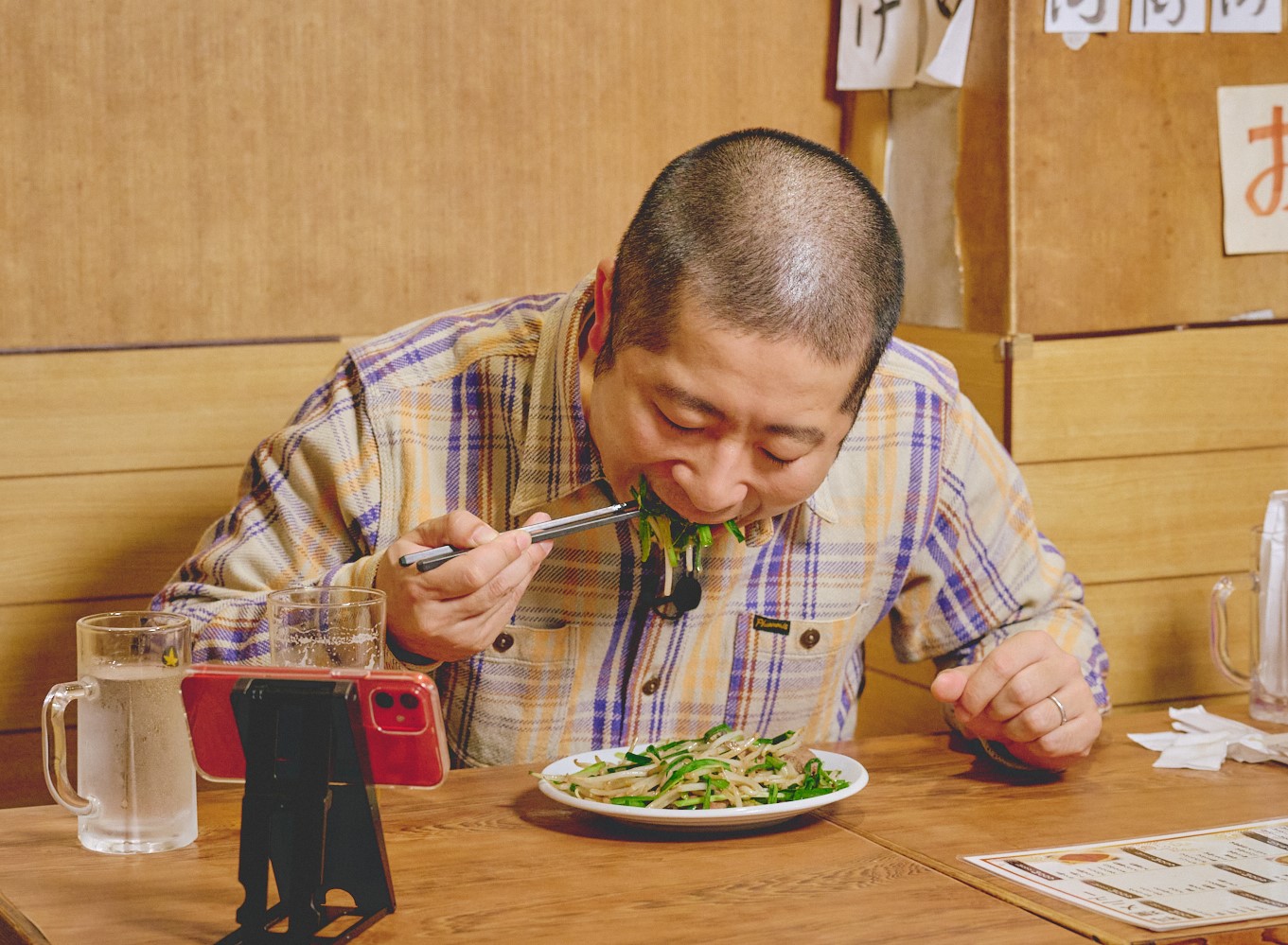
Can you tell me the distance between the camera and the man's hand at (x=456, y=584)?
1600 mm

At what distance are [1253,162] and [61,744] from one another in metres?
2.32

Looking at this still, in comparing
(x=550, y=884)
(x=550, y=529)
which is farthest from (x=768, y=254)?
(x=550, y=884)

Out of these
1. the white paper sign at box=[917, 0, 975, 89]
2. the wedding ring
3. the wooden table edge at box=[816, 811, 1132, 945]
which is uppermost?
the white paper sign at box=[917, 0, 975, 89]

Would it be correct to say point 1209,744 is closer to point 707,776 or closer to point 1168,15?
point 707,776

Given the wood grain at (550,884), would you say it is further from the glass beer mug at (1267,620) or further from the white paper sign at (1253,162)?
the white paper sign at (1253,162)

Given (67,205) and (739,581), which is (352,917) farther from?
(67,205)

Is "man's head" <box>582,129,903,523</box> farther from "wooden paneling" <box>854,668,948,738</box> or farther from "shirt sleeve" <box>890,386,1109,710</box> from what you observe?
"wooden paneling" <box>854,668,948,738</box>

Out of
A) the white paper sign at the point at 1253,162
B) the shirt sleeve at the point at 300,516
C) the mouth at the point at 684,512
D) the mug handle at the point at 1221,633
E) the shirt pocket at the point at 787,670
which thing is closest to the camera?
the mouth at the point at 684,512

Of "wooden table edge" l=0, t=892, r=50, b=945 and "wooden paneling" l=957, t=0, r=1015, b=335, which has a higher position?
"wooden paneling" l=957, t=0, r=1015, b=335

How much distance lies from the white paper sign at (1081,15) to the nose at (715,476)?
142cm

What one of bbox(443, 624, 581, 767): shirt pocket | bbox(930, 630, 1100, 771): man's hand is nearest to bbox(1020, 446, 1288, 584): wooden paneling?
bbox(930, 630, 1100, 771): man's hand

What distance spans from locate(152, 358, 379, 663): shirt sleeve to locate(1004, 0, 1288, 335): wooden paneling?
129cm

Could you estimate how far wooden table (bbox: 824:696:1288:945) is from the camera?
1.55 meters

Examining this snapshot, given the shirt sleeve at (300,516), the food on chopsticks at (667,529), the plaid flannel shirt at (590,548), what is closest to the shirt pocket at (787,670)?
the plaid flannel shirt at (590,548)
